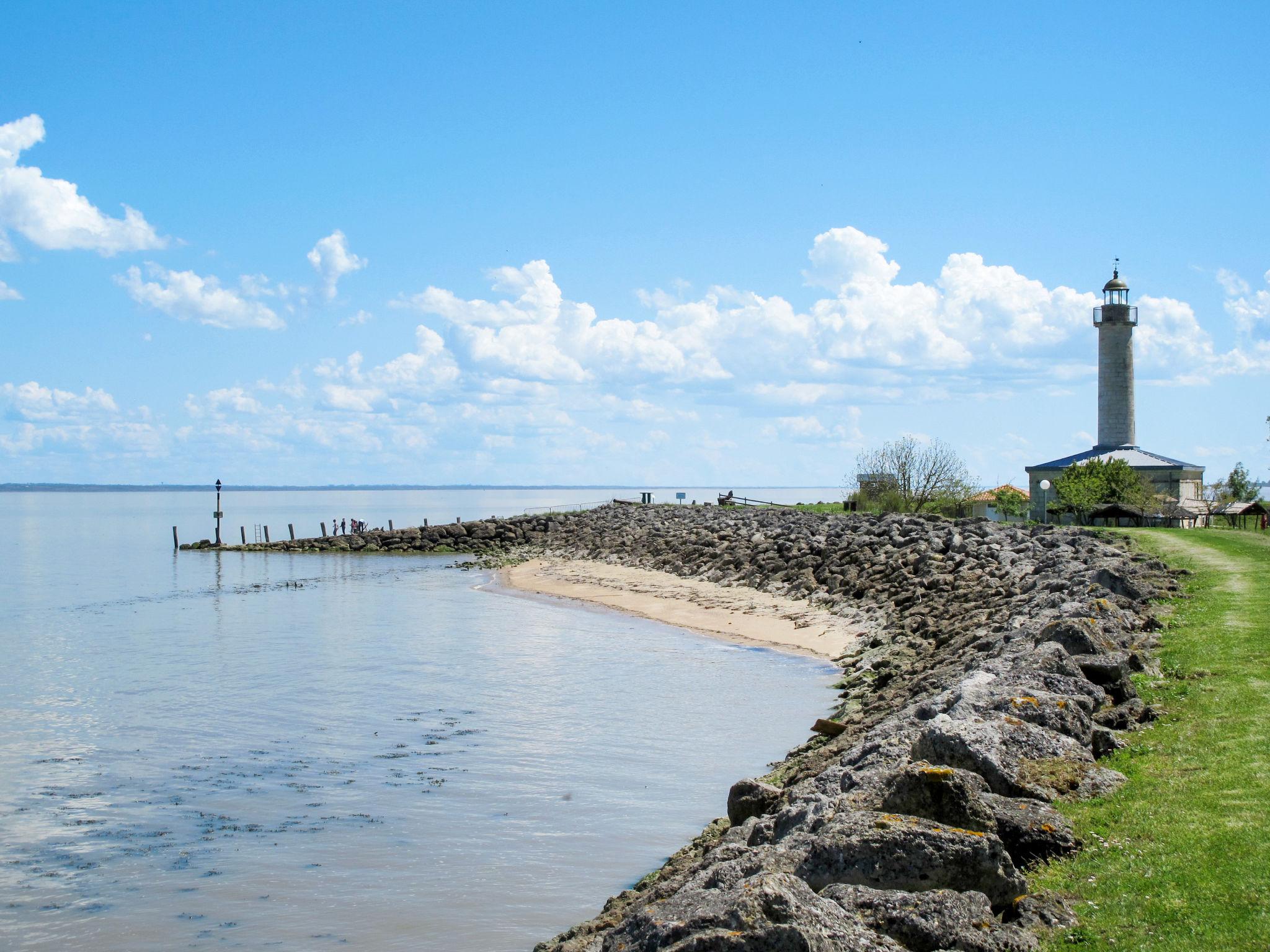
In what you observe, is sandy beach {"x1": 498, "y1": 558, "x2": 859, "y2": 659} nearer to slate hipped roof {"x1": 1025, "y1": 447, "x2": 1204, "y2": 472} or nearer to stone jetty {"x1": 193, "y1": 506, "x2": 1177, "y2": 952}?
stone jetty {"x1": 193, "y1": 506, "x2": 1177, "y2": 952}

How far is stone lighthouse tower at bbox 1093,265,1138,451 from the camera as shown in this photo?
5994cm

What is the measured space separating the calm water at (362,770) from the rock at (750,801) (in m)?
1.58

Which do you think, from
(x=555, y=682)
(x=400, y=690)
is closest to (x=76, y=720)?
(x=400, y=690)

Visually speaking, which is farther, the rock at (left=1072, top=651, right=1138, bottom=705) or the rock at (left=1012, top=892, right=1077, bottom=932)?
the rock at (left=1072, top=651, right=1138, bottom=705)

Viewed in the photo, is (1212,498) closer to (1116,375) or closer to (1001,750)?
(1116,375)

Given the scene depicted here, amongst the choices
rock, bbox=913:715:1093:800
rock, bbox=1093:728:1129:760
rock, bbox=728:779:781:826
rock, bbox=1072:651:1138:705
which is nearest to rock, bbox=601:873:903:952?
rock, bbox=913:715:1093:800

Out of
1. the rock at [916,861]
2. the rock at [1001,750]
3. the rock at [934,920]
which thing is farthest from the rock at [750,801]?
the rock at [934,920]

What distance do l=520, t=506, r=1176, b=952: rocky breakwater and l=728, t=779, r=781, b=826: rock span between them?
18 millimetres

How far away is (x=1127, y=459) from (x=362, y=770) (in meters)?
51.1

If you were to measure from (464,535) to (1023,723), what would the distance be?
64152 mm

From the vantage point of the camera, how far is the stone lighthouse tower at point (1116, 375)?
197 ft

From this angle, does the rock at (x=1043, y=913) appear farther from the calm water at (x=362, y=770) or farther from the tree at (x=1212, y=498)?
the tree at (x=1212, y=498)

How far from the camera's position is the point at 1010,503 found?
2055 inches

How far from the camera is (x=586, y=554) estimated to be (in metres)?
54.7
